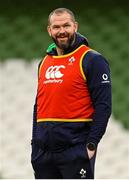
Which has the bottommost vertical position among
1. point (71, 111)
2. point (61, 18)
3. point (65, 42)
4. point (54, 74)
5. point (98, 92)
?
point (71, 111)

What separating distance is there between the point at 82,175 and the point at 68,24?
91 cm

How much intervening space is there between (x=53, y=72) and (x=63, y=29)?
0.88ft

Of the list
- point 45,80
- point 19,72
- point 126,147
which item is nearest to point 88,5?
point 19,72

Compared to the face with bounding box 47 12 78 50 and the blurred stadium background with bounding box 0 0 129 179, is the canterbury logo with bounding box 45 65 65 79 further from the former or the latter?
the blurred stadium background with bounding box 0 0 129 179

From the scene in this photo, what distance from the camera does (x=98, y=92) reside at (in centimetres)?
448

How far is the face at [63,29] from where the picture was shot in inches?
179

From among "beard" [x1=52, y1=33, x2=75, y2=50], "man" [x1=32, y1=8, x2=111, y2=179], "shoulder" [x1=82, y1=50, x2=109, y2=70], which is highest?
"beard" [x1=52, y1=33, x2=75, y2=50]

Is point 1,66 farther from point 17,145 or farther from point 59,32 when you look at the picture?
point 59,32

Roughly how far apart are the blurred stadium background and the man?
328 cm

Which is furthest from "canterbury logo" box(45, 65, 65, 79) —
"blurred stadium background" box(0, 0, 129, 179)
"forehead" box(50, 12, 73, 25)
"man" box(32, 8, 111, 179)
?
"blurred stadium background" box(0, 0, 129, 179)

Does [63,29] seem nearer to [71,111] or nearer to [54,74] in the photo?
[54,74]

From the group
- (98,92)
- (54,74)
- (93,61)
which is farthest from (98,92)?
(54,74)

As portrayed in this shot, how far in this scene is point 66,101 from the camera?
4512 millimetres

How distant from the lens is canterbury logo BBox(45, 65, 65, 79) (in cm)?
456
